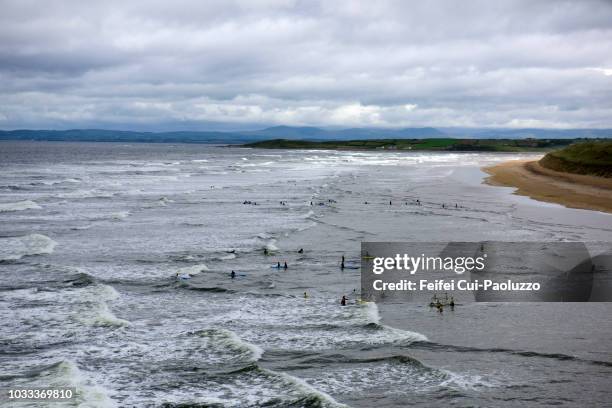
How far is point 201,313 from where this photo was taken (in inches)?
1196

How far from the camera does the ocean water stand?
70.8ft

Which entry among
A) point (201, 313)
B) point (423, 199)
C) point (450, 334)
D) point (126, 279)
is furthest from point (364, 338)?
point (423, 199)

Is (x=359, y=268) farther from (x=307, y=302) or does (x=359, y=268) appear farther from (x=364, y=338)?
(x=364, y=338)

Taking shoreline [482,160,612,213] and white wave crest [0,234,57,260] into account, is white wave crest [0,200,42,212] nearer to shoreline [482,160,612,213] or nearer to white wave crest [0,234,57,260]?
white wave crest [0,234,57,260]

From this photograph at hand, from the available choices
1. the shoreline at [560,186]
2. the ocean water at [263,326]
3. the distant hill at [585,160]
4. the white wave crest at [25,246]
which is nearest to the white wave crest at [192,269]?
the ocean water at [263,326]

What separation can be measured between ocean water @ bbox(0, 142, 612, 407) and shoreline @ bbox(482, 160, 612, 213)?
39.8 ft

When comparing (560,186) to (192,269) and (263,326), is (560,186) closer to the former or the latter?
(192,269)

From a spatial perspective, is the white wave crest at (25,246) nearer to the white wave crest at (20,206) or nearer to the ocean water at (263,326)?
the ocean water at (263,326)

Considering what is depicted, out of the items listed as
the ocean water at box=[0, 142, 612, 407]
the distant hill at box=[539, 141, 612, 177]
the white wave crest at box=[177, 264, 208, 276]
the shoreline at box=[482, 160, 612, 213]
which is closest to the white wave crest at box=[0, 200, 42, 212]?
the ocean water at box=[0, 142, 612, 407]

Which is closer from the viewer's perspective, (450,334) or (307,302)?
(450,334)

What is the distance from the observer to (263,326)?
2817cm

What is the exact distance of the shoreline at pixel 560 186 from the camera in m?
69.2

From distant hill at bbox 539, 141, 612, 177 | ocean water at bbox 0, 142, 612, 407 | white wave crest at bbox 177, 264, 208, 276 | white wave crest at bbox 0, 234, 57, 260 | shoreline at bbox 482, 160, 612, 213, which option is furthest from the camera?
distant hill at bbox 539, 141, 612, 177

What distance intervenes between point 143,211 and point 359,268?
34.0 meters
